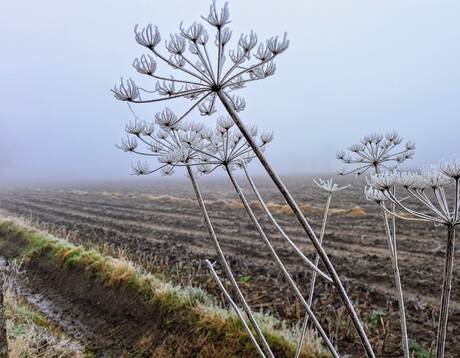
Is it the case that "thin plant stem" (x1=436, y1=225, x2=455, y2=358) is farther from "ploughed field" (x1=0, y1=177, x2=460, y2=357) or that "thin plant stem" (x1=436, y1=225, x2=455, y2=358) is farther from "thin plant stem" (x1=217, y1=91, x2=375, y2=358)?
"ploughed field" (x1=0, y1=177, x2=460, y2=357)

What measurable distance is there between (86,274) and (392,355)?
7.10 m

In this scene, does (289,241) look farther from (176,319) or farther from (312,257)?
(312,257)

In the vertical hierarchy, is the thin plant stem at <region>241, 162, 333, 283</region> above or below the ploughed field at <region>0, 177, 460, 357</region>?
above

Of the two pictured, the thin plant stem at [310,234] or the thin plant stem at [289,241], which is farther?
the thin plant stem at [289,241]

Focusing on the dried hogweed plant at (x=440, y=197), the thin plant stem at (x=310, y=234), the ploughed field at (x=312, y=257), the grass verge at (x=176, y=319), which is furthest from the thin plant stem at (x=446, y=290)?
the ploughed field at (x=312, y=257)

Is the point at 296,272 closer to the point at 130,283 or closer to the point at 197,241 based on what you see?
the point at 130,283

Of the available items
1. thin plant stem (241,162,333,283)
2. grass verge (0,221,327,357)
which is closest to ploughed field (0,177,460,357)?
grass verge (0,221,327,357)

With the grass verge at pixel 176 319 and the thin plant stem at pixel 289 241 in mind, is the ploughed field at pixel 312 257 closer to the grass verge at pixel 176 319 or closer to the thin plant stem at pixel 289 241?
the grass verge at pixel 176 319

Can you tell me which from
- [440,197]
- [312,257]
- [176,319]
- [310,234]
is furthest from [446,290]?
[312,257]

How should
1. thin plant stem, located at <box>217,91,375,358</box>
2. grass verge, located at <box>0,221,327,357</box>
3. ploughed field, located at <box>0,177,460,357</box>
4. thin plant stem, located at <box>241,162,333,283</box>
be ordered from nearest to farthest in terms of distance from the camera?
thin plant stem, located at <box>217,91,375,358</box>
thin plant stem, located at <box>241,162,333,283</box>
grass verge, located at <box>0,221,327,357</box>
ploughed field, located at <box>0,177,460,357</box>

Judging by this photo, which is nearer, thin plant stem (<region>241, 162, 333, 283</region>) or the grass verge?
thin plant stem (<region>241, 162, 333, 283</region>)

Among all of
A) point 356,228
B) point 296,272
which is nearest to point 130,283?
point 296,272

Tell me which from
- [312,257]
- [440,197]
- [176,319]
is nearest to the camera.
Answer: [440,197]

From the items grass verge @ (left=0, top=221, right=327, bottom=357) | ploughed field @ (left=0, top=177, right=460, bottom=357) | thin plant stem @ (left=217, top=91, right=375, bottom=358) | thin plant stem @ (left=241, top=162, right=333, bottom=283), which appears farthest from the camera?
ploughed field @ (left=0, top=177, right=460, bottom=357)
